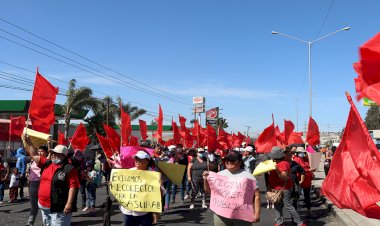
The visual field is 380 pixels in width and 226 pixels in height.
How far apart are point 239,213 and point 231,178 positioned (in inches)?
15.5

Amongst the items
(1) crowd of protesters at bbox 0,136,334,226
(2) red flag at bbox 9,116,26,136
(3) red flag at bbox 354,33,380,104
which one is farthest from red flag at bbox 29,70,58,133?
(3) red flag at bbox 354,33,380,104

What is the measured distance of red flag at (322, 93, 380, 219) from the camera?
2.83m

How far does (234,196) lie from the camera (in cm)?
461

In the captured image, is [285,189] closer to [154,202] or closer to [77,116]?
[154,202]

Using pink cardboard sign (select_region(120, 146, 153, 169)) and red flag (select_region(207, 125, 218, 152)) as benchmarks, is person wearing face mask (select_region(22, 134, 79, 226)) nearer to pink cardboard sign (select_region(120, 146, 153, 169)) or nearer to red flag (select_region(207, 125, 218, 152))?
pink cardboard sign (select_region(120, 146, 153, 169))

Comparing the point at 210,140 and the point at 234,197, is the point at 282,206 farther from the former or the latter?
the point at 210,140

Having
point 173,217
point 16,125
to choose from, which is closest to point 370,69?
point 173,217

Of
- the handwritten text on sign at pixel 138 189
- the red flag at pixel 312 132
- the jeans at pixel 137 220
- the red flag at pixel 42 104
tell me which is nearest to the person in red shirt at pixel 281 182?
the handwritten text on sign at pixel 138 189

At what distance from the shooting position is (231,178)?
15.4ft

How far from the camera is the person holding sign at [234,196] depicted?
15.0 ft

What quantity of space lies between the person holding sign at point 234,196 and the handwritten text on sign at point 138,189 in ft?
2.45

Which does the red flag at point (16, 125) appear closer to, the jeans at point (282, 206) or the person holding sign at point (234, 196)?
the jeans at point (282, 206)

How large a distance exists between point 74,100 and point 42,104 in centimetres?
2420

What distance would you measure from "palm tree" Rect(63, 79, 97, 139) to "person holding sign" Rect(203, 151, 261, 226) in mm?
27726
